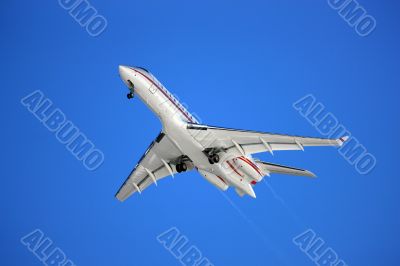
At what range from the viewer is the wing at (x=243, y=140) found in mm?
33750

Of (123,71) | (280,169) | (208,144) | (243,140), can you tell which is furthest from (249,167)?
(123,71)

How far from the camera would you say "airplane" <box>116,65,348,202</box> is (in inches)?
1380

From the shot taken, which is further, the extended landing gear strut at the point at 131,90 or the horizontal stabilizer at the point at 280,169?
the horizontal stabilizer at the point at 280,169

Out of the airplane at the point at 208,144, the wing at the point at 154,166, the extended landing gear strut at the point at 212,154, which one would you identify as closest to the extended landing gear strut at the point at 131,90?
the airplane at the point at 208,144

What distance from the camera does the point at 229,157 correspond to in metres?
37.0

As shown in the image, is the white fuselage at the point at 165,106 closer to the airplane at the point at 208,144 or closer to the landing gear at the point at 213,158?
the airplane at the point at 208,144

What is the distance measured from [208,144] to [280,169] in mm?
6571

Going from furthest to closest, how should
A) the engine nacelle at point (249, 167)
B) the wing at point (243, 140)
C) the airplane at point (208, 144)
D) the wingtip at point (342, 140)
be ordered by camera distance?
the engine nacelle at point (249, 167) < the airplane at point (208, 144) < the wing at point (243, 140) < the wingtip at point (342, 140)

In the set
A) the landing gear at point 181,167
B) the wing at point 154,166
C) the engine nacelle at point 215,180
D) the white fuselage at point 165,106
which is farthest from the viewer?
the landing gear at point 181,167

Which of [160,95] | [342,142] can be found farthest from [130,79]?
[342,142]

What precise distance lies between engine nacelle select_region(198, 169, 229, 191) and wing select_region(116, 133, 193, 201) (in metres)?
1.66

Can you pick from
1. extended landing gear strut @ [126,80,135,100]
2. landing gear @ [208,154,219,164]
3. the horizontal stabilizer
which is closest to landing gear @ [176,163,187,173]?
landing gear @ [208,154,219,164]

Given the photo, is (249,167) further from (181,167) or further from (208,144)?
(181,167)

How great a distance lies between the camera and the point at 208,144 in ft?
120
